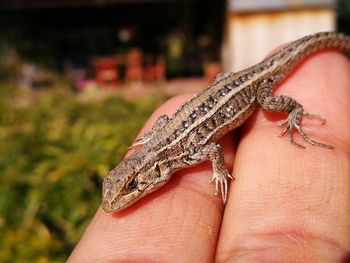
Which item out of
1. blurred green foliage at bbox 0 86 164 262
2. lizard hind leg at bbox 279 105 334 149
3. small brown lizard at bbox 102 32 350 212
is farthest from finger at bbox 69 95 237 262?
blurred green foliage at bbox 0 86 164 262

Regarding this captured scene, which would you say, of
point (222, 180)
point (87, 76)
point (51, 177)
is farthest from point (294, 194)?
point (87, 76)

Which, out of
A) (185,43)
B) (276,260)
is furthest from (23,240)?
(185,43)

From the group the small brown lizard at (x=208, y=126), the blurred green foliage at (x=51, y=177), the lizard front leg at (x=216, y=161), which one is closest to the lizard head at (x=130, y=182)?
the small brown lizard at (x=208, y=126)

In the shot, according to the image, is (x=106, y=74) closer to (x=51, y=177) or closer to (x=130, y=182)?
(x=51, y=177)

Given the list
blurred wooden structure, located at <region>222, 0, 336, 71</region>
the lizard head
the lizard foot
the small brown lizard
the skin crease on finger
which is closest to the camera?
the skin crease on finger

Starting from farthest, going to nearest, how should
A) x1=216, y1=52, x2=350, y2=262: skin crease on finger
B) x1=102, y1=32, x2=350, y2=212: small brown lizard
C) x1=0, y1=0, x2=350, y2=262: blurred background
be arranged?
x1=0, y1=0, x2=350, y2=262: blurred background < x1=102, y1=32, x2=350, y2=212: small brown lizard < x1=216, y1=52, x2=350, y2=262: skin crease on finger

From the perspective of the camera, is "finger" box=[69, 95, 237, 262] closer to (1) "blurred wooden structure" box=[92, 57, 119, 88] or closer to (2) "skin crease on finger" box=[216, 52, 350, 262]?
(2) "skin crease on finger" box=[216, 52, 350, 262]
